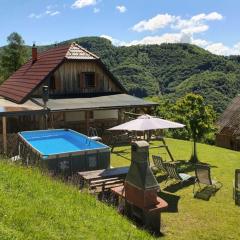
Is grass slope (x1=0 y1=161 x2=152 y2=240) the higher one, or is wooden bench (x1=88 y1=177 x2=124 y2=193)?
grass slope (x1=0 y1=161 x2=152 y2=240)

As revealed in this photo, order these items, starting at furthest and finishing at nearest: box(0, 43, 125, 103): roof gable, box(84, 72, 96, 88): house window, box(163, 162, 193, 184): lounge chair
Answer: box(84, 72, 96, 88): house window → box(0, 43, 125, 103): roof gable → box(163, 162, 193, 184): lounge chair

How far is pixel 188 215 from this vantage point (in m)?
10.8

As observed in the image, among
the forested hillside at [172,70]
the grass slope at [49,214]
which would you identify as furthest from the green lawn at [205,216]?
the forested hillside at [172,70]

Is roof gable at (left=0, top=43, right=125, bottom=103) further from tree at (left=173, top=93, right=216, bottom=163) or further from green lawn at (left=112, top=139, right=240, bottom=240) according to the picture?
green lawn at (left=112, top=139, right=240, bottom=240)

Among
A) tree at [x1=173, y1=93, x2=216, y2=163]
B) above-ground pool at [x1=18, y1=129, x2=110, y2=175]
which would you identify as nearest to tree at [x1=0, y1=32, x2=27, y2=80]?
above-ground pool at [x1=18, y1=129, x2=110, y2=175]

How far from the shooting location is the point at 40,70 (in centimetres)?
2752

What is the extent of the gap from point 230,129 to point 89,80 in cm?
1820

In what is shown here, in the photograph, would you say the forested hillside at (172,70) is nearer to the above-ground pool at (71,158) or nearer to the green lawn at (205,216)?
the above-ground pool at (71,158)

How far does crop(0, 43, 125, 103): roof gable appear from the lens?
84.3 feet

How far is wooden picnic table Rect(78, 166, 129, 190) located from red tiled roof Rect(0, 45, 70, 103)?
515 inches

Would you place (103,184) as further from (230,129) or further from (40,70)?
(230,129)

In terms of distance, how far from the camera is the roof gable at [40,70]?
25703 millimetres

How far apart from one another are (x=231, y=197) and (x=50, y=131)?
1141 cm

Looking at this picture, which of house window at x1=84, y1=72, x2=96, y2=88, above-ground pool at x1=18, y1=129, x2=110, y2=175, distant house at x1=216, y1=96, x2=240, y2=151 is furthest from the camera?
distant house at x1=216, y1=96, x2=240, y2=151
